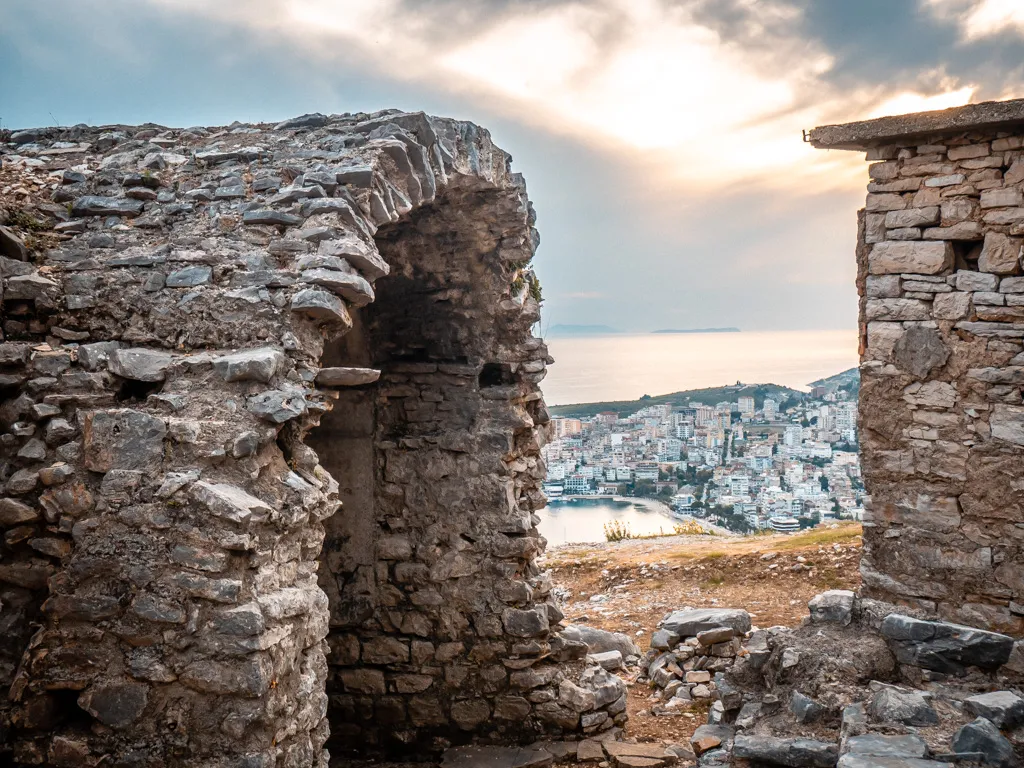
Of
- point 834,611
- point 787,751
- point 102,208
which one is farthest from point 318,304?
point 834,611

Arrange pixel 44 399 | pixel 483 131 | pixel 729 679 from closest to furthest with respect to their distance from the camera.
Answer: pixel 44 399 → pixel 729 679 → pixel 483 131

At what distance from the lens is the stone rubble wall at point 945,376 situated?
5.85 meters

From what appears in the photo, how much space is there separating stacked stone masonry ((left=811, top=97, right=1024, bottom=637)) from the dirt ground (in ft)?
7.99

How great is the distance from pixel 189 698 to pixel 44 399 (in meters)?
1.44

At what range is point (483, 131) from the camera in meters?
5.65

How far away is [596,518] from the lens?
15523mm

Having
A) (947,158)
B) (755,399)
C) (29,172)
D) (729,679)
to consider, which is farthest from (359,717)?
(755,399)

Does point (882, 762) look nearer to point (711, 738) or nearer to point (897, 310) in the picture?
point (711, 738)

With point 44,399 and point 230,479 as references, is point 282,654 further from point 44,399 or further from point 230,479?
point 44,399

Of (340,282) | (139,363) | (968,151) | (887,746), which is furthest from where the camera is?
(968,151)

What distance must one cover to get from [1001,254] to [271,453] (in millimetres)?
5174

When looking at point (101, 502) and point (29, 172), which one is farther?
point (29, 172)

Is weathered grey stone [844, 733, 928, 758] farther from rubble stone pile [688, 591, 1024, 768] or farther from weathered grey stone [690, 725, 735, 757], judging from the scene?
weathered grey stone [690, 725, 735, 757]

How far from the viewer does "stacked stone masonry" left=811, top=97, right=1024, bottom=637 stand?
584 centimetres
